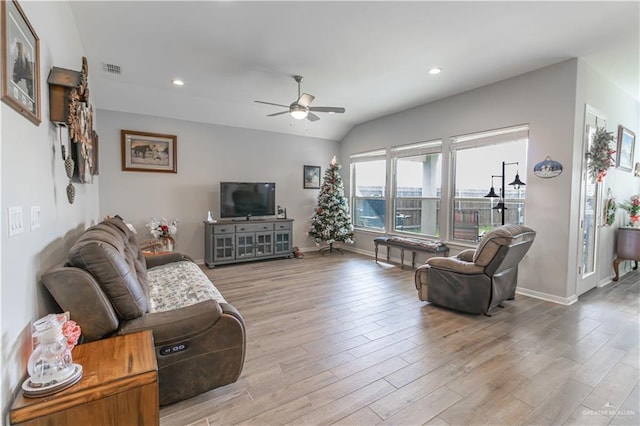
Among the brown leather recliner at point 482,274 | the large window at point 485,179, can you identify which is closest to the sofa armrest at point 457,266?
the brown leather recliner at point 482,274

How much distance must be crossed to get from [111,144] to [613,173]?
8180 mm

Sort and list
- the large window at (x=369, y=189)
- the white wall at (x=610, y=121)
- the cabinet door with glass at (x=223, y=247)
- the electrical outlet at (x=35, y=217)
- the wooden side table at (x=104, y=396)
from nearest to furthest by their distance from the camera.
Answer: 1. the wooden side table at (x=104, y=396)
2. the electrical outlet at (x=35, y=217)
3. the white wall at (x=610, y=121)
4. the cabinet door with glass at (x=223, y=247)
5. the large window at (x=369, y=189)

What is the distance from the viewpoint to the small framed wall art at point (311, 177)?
722 centimetres

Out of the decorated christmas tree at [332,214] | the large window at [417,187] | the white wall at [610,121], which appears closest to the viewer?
the white wall at [610,121]

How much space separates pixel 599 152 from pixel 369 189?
13.2 ft

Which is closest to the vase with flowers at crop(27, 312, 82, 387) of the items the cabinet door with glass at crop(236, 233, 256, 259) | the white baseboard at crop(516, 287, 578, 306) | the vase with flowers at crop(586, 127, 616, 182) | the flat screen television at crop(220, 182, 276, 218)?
the cabinet door with glass at crop(236, 233, 256, 259)

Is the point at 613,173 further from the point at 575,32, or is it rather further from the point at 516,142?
the point at 575,32

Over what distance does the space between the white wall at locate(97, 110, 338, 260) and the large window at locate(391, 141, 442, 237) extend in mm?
2057

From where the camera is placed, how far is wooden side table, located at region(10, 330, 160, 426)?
119 centimetres

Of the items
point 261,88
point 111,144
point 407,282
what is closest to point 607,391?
point 407,282

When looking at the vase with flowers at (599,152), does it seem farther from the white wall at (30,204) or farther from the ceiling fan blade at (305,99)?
the white wall at (30,204)

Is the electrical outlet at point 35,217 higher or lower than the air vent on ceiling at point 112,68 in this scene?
lower

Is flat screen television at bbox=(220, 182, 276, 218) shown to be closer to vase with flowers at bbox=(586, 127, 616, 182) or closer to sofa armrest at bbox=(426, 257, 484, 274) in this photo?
sofa armrest at bbox=(426, 257, 484, 274)

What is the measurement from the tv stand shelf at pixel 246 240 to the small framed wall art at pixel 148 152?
52.0 inches
